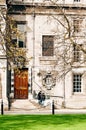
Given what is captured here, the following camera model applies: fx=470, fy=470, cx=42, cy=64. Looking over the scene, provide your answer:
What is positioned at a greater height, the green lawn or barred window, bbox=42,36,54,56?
barred window, bbox=42,36,54,56

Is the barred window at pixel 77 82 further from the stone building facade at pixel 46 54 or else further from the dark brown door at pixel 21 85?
the dark brown door at pixel 21 85

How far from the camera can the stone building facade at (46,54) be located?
1474 inches

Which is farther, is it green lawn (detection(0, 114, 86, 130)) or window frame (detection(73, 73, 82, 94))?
window frame (detection(73, 73, 82, 94))

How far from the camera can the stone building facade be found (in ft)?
123

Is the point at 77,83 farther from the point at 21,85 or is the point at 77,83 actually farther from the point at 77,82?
the point at 21,85

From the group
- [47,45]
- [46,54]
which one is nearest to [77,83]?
[46,54]

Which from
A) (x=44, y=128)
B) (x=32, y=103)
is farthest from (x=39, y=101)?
(x=44, y=128)

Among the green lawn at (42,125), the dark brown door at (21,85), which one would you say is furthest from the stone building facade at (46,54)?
the green lawn at (42,125)

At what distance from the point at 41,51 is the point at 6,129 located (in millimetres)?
22794

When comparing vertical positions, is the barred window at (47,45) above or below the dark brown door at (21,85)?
above

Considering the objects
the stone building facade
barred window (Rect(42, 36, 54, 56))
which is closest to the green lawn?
the stone building facade

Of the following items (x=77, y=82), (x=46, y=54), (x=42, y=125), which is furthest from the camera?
(x=77, y=82)

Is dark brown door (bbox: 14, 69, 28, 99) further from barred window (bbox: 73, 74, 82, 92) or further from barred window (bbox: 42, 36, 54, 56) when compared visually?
barred window (bbox: 73, 74, 82, 92)

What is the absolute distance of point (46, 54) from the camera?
38219 millimetres
